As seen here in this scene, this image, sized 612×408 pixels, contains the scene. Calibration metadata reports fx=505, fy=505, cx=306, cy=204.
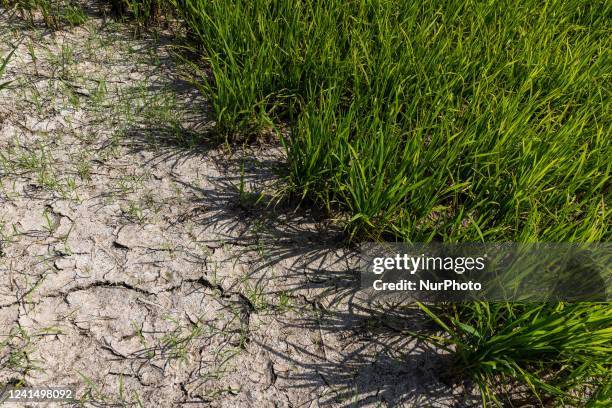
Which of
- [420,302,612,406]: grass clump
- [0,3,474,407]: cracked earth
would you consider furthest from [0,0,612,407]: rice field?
[0,3,474,407]: cracked earth

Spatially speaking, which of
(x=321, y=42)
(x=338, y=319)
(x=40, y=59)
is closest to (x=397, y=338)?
(x=338, y=319)

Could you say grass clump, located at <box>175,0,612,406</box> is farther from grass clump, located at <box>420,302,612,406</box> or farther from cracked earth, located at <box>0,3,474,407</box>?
cracked earth, located at <box>0,3,474,407</box>

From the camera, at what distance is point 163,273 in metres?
1.57

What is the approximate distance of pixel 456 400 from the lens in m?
1.42

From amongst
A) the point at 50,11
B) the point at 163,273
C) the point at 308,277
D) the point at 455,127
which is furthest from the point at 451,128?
the point at 50,11

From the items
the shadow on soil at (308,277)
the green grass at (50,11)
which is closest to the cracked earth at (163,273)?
the shadow on soil at (308,277)

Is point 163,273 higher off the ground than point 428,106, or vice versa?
point 428,106

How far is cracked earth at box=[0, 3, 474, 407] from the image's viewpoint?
1.37 meters

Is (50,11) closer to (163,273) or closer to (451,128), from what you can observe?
(163,273)

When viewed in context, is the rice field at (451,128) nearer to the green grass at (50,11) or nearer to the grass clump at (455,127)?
the grass clump at (455,127)

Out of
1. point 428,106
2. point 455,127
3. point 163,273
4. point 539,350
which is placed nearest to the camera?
point 539,350

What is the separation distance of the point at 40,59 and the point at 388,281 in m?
1.75

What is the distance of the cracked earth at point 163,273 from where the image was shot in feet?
4.49

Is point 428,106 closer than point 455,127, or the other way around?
point 455,127
